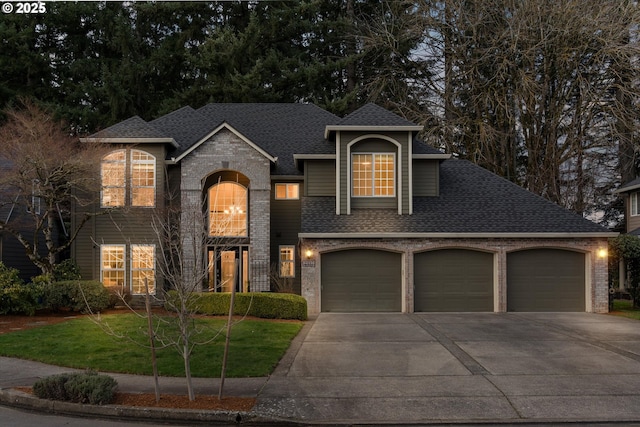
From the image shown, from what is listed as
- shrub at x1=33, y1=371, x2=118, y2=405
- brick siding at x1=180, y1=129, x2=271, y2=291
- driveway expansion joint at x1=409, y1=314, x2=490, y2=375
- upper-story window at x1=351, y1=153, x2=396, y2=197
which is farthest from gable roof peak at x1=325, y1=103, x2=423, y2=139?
shrub at x1=33, y1=371, x2=118, y2=405

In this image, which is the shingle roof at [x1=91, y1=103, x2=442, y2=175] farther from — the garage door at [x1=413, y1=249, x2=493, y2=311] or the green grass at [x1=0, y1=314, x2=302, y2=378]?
the green grass at [x1=0, y1=314, x2=302, y2=378]

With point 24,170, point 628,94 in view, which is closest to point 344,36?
point 628,94

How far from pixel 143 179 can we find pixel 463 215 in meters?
12.2

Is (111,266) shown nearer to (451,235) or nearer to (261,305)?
(261,305)

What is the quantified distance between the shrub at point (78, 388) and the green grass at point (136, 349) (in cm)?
112

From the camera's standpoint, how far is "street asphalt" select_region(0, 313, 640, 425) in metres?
→ 8.27

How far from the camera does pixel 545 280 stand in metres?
20.7

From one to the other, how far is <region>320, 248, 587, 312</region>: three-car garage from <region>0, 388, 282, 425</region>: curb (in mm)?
12342

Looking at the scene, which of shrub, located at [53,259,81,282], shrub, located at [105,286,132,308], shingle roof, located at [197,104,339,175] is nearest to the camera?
shrub, located at [105,286,132,308]

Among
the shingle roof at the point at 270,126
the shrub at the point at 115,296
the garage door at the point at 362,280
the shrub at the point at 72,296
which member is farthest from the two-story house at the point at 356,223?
the shrub at the point at 72,296

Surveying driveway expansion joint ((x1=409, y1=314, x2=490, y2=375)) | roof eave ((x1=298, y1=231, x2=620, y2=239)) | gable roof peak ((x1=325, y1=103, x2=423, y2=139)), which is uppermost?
gable roof peak ((x1=325, y1=103, x2=423, y2=139))

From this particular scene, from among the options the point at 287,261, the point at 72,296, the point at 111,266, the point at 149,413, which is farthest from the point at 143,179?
the point at 149,413

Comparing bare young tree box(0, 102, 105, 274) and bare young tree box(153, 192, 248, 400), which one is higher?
bare young tree box(0, 102, 105, 274)

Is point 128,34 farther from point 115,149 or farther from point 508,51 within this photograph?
point 508,51
